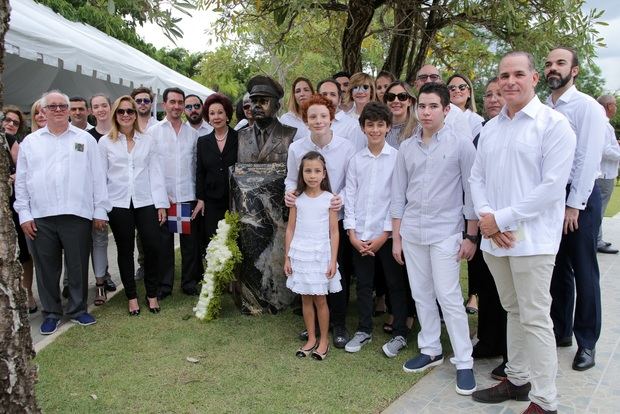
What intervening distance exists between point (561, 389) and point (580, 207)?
1.21 m

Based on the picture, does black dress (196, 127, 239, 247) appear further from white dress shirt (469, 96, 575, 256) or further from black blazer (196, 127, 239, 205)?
white dress shirt (469, 96, 575, 256)

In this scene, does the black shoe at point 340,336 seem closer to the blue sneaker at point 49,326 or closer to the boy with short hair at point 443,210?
the boy with short hair at point 443,210

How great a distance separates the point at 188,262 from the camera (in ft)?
18.7

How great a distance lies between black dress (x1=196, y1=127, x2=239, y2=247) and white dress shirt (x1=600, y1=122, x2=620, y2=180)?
4.74 metres

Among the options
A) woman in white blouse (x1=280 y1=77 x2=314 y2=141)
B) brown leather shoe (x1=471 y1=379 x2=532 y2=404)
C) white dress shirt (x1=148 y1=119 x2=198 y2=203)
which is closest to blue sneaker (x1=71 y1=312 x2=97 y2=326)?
white dress shirt (x1=148 y1=119 x2=198 y2=203)

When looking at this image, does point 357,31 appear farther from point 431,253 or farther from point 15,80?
point 15,80

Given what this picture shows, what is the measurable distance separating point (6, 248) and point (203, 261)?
352cm

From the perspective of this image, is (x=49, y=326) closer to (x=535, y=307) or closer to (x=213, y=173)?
(x=213, y=173)

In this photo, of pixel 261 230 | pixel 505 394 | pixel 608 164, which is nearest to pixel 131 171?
pixel 261 230

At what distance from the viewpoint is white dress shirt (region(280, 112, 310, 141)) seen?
510 centimetres

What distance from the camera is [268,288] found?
16.3ft

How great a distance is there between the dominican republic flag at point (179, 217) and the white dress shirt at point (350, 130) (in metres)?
1.79

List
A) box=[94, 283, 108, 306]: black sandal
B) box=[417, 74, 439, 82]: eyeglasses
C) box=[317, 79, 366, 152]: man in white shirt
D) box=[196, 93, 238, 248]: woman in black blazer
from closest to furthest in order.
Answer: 1. box=[317, 79, 366, 152]: man in white shirt
2. box=[417, 74, 439, 82]: eyeglasses
3. box=[196, 93, 238, 248]: woman in black blazer
4. box=[94, 283, 108, 306]: black sandal

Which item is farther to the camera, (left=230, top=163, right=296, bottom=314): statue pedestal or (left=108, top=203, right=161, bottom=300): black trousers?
(left=108, top=203, right=161, bottom=300): black trousers
